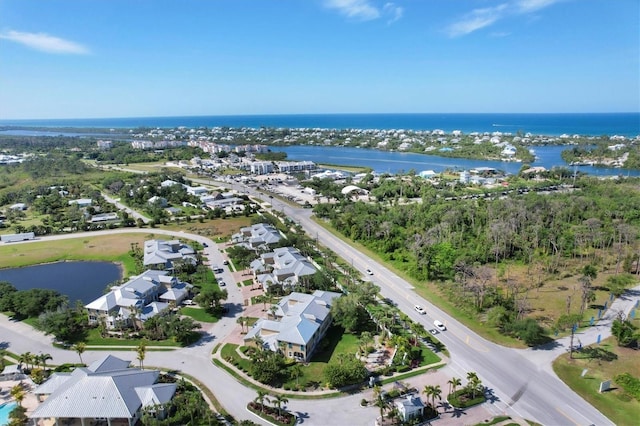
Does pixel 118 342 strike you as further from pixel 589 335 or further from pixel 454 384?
pixel 589 335

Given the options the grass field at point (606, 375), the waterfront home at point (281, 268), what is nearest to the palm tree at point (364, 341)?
the waterfront home at point (281, 268)

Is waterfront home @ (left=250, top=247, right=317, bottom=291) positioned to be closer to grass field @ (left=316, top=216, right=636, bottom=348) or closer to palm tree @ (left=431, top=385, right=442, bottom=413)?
grass field @ (left=316, top=216, right=636, bottom=348)

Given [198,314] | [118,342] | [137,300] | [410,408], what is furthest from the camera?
[198,314]

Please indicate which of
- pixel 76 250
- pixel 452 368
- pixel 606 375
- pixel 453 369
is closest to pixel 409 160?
pixel 76 250

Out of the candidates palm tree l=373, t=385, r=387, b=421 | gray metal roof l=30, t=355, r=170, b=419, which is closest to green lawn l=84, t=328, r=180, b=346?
gray metal roof l=30, t=355, r=170, b=419

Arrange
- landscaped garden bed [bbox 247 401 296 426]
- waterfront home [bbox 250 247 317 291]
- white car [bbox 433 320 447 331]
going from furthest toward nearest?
waterfront home [bbox 250 247 317 291]
white car [bbox 433 320 447 331]
landscaped garden bed [bbox 247 401 296 426]

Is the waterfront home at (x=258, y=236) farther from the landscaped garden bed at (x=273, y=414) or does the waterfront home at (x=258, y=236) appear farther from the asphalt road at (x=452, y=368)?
the landscaped garden bed at (x=273, y=414)

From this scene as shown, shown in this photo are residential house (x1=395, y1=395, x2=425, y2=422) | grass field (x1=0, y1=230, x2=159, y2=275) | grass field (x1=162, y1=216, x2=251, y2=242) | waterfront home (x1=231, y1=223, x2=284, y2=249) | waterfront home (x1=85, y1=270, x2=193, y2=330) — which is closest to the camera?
residential house (x1=395, y1=395, x2=425, y2=422)
